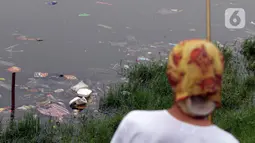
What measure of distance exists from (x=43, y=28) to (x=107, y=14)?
109 centimetres

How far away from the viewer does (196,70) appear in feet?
5.27

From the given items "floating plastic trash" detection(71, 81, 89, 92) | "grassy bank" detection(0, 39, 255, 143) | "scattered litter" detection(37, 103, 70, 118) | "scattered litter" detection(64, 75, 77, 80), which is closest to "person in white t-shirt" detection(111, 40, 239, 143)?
"grassy bank" detection(0, 39, 255, 143)

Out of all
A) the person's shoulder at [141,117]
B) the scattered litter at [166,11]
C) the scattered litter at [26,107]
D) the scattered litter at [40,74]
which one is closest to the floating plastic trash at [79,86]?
the scattered litter at [40,74]

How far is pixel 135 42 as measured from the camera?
6332 mm

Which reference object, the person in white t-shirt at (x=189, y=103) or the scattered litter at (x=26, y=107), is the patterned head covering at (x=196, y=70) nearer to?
the person in white t-shirt at (x=189, y=103)

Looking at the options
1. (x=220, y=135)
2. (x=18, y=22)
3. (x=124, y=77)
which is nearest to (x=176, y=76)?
(x=220, y=135)

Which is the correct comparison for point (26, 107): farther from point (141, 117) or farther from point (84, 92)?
point (141, 117)

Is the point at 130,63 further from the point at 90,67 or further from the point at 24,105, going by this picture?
the point at 24,105

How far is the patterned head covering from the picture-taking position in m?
1.61

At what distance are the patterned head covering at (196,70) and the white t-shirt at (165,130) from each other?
9 centimetres

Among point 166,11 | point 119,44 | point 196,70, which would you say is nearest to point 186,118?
point 196,70

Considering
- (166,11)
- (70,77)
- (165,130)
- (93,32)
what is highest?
(166,11)
